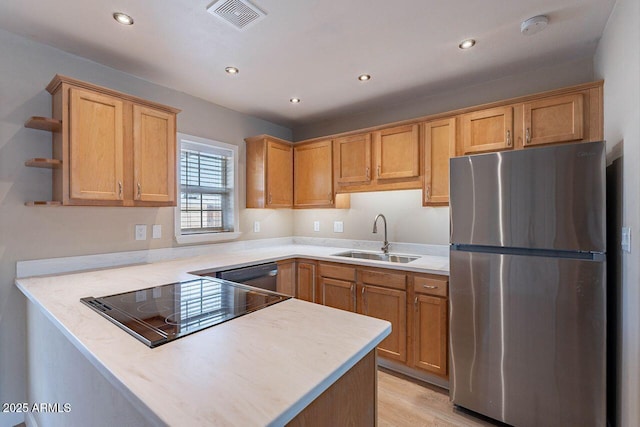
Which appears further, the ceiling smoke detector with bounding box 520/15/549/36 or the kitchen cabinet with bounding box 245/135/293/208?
the kitchen cabinet with bounding box 245/135/293/208

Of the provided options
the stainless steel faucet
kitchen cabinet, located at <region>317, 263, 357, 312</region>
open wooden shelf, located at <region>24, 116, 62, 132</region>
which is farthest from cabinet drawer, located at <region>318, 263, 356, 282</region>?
open wooden shelf, located at <region>24, 116, 62, 132</region>

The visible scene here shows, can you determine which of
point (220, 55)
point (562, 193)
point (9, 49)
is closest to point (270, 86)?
point (220, 55)

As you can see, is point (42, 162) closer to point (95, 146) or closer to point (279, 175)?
point (95, 146)

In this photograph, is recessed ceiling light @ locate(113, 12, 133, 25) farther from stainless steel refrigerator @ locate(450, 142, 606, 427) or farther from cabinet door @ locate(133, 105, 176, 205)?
stainless steel refrigerator @ locate(450, 142, 606, 427)

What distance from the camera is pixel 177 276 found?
6.47 ft

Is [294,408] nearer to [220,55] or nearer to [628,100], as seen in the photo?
[628,100]

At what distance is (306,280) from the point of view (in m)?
2.99

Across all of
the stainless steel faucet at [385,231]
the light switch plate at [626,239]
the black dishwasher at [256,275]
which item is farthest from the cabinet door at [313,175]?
the light switch plate at [626,239]

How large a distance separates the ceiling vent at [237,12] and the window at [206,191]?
4.45ft

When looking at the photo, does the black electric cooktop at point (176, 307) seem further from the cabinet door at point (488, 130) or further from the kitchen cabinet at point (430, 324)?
the cabinet door at point (488, 130)

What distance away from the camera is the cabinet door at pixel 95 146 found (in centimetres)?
184

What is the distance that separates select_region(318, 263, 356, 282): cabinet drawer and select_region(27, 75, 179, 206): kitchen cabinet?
146 cm

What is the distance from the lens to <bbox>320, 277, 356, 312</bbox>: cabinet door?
2.71 m

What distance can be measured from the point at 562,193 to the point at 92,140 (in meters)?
2.85
